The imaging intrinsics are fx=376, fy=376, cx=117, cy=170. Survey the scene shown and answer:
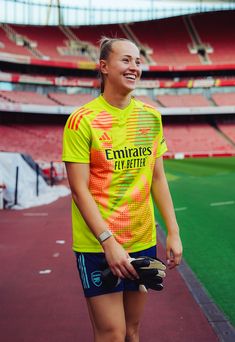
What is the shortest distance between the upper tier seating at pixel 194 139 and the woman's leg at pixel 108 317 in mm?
38671

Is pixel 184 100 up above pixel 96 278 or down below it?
above

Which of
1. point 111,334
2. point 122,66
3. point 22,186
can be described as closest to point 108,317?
point 111,334

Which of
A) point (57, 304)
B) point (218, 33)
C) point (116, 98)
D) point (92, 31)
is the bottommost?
point (57, 304)

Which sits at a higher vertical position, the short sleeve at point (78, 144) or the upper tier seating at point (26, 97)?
the upper tier seating at point (26, 97)

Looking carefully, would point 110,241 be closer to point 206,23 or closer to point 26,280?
point 26,280

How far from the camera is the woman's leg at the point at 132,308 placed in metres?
2.44

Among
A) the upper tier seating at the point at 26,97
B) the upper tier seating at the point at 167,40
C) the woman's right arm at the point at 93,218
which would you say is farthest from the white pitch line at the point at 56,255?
the upper tier seating at the point at 167,40

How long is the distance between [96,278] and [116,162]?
688 millimetres

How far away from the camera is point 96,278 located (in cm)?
220

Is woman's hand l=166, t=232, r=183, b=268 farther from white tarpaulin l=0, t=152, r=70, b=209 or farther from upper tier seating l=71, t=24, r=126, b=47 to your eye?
upper tier seating l=71, t=24, r=126, b=47

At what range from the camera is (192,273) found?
5.39 metres

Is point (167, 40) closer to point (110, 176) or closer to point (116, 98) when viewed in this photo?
point (116, 98)

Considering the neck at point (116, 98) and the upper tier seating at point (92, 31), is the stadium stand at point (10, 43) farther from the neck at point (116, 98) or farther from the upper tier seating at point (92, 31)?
the neck at point (116, 98)

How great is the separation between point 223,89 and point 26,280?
152 feet
